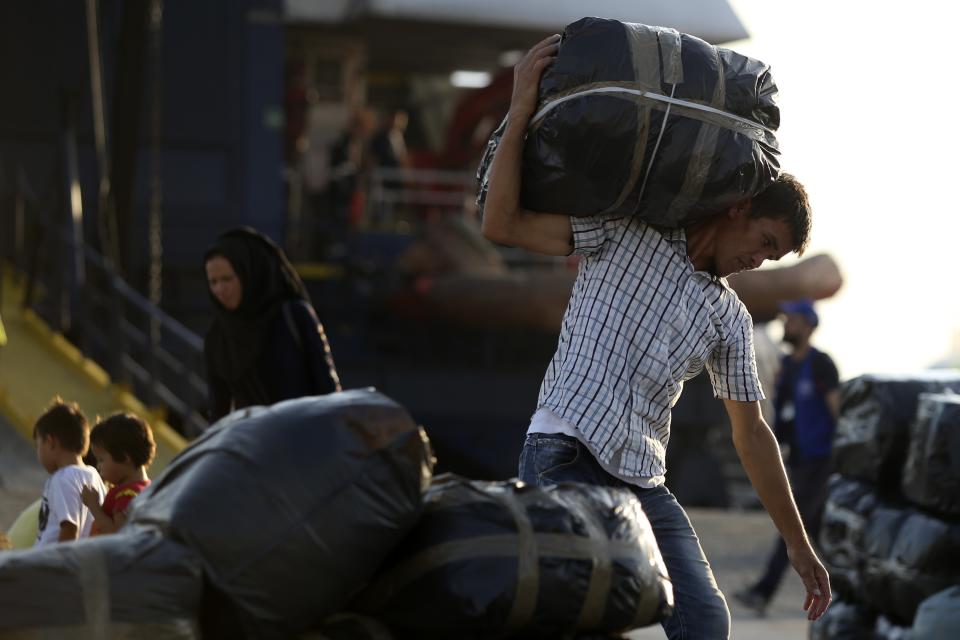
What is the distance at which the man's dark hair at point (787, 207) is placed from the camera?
383 cm

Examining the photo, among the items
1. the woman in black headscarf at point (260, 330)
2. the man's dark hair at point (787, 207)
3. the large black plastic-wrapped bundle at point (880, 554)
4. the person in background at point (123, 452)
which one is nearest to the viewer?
the man's dark hair at point (787, 207)

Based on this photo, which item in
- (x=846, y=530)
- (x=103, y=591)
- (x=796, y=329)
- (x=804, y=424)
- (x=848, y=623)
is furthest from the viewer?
(x=796, y=329)

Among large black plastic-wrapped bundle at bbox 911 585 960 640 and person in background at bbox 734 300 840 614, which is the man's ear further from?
person in background at bbox 734 300 840 614

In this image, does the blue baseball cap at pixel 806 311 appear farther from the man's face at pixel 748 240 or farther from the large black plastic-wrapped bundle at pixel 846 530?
the man's face at pixel 748 240

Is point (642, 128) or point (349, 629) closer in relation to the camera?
point (349, 629)

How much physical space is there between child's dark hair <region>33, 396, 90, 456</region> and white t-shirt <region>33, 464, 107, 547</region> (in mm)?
115

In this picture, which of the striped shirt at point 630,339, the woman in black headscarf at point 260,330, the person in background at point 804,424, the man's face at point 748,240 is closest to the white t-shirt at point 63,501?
the woman in black headscarf at point 260,330

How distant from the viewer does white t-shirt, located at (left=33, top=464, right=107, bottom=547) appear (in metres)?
4.35

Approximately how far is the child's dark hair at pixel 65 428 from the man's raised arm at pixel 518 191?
4.97 ft

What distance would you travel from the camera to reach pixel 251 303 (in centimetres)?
582

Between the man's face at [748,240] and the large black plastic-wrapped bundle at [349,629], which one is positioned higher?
the man's face at [748,240]

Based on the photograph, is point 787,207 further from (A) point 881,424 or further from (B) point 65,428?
(A) point 881,424

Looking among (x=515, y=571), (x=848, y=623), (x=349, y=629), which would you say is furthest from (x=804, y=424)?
(x=349, y=629)

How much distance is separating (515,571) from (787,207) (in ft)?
4.30
